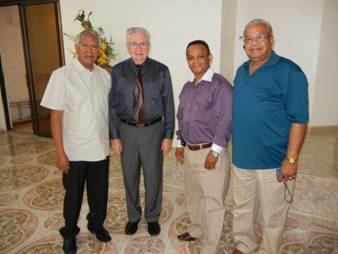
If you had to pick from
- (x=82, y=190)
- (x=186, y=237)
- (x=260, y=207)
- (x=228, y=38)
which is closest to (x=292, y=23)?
(x=228, y=38)

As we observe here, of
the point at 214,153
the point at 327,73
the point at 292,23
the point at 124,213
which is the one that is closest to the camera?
A: the point at 214,153

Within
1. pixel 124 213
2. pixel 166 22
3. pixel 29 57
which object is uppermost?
pixel 166 22

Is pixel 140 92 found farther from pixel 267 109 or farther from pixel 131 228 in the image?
pixel 131 228

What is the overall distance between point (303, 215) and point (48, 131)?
4116 mm

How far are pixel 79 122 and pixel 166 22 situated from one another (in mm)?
2479

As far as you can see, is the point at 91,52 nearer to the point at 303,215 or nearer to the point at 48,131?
the point at 303,215

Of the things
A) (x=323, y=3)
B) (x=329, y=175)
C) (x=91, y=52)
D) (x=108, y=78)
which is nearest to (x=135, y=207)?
(x=108, y=78)

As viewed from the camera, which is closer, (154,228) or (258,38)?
(258,38)

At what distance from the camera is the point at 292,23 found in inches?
173

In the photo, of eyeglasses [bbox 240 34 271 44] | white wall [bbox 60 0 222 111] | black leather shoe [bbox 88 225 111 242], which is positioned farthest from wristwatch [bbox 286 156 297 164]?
white wall [bbox 60 0 222 111]

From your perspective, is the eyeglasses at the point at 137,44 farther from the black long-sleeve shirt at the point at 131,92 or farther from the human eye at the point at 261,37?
the human eye at the point at 261,37

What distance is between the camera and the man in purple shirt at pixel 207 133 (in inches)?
68.0

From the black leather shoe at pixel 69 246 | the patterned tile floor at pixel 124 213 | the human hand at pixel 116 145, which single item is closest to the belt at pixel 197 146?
the human hand at pixel 116 145

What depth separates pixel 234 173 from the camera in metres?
1.86
